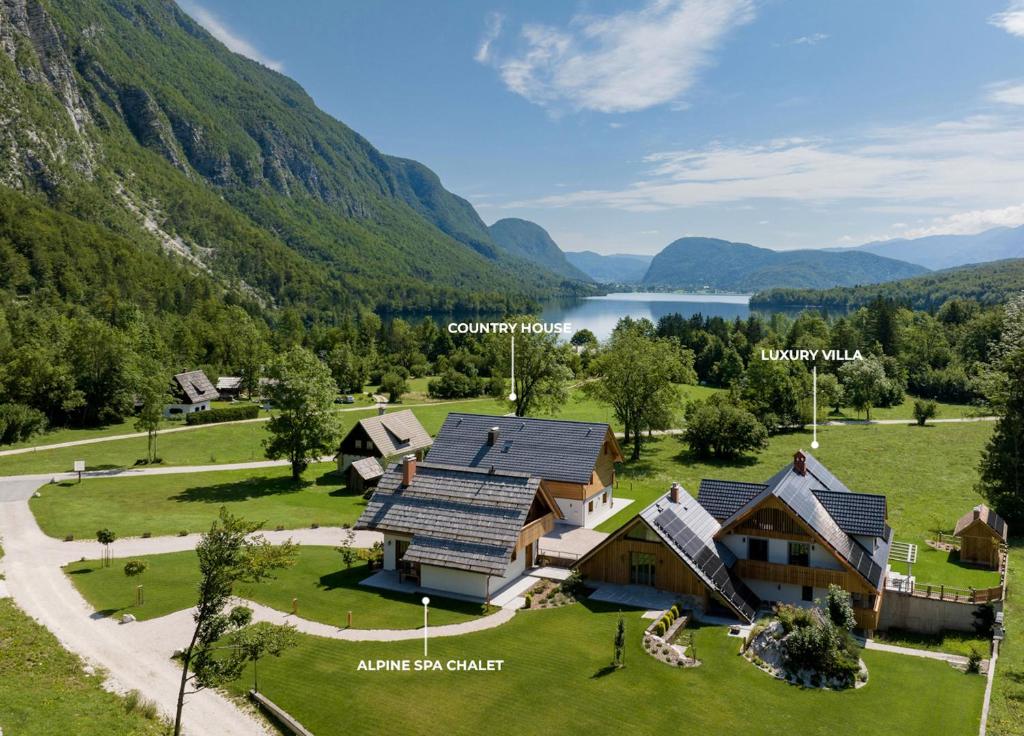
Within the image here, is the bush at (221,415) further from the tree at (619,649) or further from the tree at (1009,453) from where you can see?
the tree at (1009,453)

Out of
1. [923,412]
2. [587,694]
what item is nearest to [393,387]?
[923,412]

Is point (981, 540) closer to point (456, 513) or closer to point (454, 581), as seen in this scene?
point (456, 513)

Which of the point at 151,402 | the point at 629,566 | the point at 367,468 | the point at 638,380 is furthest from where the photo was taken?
the point at 638,380

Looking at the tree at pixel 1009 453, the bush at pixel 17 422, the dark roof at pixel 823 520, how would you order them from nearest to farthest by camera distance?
the dark roof at pixel 823 520 → the tree at pixel 1009 453 → the bush at pixel 17 422

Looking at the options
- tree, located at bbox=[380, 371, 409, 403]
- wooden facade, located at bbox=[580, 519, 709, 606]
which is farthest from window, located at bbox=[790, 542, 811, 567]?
tree, located at bbox=[380, 371, 409, 403]

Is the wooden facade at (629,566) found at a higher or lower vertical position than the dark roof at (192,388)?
lower

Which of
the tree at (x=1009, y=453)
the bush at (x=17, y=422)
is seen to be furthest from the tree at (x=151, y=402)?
the tree at (x=1009, y=453)

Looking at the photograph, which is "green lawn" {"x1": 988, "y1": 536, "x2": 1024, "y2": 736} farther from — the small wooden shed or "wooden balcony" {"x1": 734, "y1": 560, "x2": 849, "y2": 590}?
"wooden balcony" {"x1": 734, "y1": 560, "x2": 849, "y2": 590}
